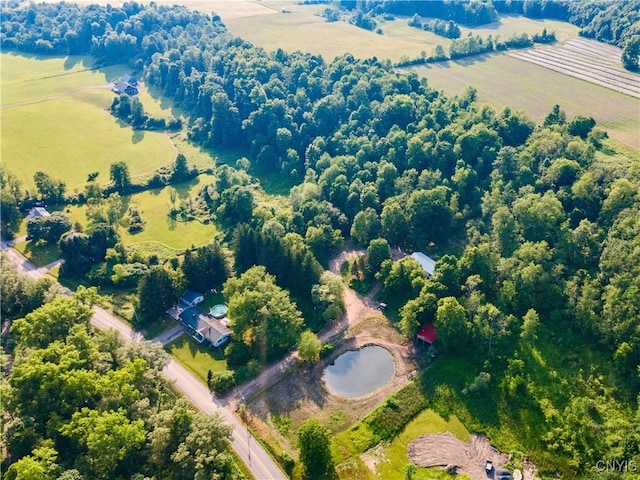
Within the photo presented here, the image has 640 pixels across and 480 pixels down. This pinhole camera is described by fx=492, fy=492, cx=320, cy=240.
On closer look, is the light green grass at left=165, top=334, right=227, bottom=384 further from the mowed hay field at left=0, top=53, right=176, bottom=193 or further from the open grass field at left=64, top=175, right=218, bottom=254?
the mowed hay field at left=0, top=53, right=176, bottom=193

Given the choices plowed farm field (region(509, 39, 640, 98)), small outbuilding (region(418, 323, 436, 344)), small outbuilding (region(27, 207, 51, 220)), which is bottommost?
small outbuilding (region(27, 207, 51, 220))

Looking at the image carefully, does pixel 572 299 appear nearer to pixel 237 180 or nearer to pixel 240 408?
pixel 240 408

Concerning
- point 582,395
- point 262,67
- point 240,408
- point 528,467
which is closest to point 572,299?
point 582,395

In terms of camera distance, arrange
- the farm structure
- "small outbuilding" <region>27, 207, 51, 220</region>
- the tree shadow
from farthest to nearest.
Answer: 1. the farm structure
2. the tree shadow
3. "small outbuilding" <region>27, 207, 51, 220</region>

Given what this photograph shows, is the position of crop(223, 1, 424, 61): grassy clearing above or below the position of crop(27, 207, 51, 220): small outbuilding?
above

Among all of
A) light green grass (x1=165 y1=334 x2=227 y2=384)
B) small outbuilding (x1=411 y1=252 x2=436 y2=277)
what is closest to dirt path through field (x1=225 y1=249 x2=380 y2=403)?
light green grass (x1=165 y1=334 x2=227 y2=384)

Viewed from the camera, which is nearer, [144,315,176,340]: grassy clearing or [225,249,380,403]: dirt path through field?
[225,249,380,403]: dirt path through field
